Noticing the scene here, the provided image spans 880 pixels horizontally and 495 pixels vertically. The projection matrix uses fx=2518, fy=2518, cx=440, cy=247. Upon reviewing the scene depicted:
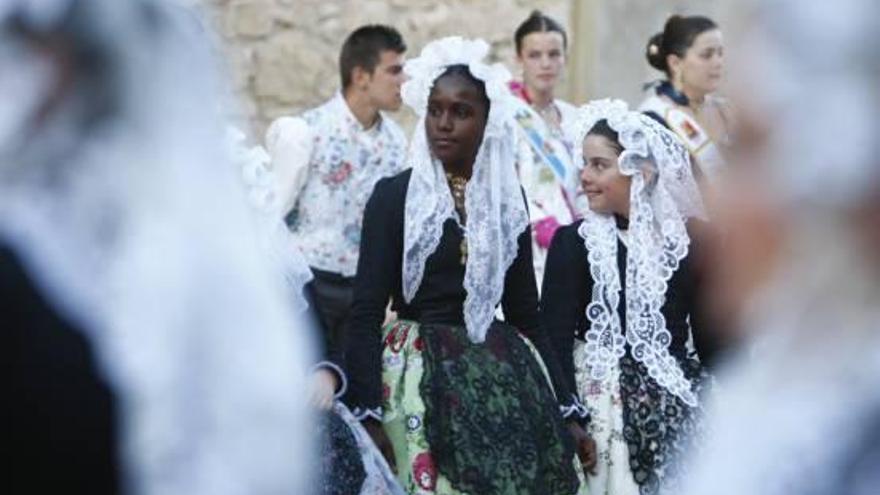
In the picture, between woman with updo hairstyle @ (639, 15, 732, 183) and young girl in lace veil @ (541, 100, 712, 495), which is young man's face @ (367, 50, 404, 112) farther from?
young girl in lace veil @ (541, 100, 712, 495)

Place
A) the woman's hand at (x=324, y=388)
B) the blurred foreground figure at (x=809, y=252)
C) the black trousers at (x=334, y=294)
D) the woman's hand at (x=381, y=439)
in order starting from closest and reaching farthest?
the blurred foreground figure at (x=809, y=252), the woman's hand at (x=324, y=388), the woman's hand at (x=381, y=439), the black trousers at (x=334, y=294)

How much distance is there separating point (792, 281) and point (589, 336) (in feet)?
13.4

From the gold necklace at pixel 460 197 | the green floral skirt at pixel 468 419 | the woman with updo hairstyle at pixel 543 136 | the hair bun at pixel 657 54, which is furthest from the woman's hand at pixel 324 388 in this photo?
the hair bun at pixel 657 54

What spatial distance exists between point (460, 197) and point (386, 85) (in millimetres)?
2784

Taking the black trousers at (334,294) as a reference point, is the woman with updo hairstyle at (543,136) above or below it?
above

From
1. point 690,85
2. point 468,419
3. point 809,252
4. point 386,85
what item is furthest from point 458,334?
point 809,252

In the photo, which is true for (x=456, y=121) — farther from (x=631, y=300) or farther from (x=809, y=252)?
(x=809, y=252)

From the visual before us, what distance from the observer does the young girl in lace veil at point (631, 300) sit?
20.5 feet

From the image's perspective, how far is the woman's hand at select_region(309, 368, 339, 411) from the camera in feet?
19.0

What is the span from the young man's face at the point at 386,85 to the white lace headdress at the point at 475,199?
2.33 m

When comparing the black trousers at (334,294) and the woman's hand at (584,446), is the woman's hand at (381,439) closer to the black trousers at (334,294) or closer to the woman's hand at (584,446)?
the woman's hand at (584,446)

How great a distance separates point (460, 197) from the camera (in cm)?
641

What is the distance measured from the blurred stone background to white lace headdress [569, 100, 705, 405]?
4148 mm

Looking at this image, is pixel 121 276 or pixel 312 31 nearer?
pixel 121 276
